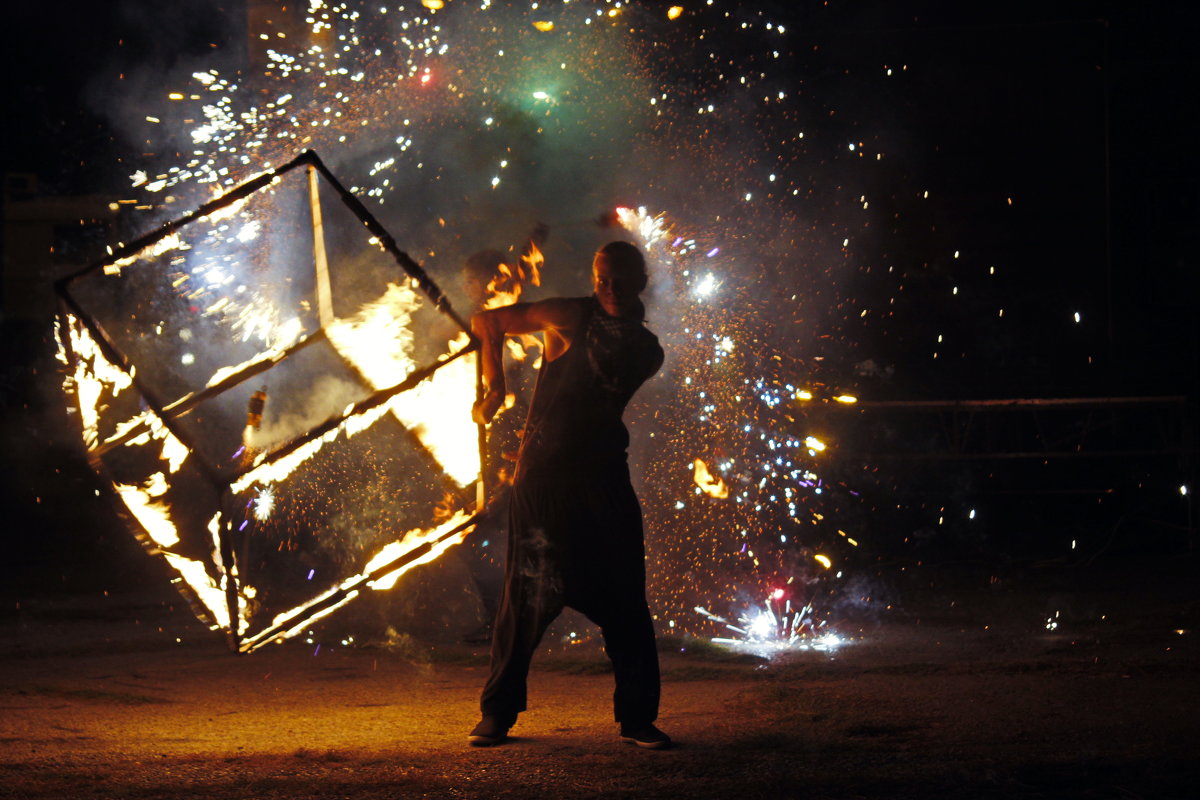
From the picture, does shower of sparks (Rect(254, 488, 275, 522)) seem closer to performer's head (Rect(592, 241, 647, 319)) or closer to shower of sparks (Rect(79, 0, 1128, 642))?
shower of sparks (Rect(79, 0, 1128, 642))

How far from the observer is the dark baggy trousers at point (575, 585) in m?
3.90

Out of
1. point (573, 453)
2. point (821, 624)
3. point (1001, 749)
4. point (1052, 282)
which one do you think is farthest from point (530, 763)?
point (1052, 282)

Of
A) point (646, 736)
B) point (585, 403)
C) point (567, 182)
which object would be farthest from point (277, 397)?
point (646, 736)

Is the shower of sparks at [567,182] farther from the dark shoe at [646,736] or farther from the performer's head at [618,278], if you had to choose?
the dark shoe at [646,736]

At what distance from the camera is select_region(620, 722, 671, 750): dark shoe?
12.6 ft

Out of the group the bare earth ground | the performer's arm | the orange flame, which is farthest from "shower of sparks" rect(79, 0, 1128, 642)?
the performer's arm

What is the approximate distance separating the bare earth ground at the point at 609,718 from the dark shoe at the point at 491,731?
5 cm

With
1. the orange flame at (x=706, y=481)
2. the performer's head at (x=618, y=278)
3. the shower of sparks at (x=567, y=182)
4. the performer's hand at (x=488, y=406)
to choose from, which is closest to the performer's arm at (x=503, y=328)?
the performer's hand at (x=488, y=406)

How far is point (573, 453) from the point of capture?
3982 mm

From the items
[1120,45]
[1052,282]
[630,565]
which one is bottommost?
[630,565]

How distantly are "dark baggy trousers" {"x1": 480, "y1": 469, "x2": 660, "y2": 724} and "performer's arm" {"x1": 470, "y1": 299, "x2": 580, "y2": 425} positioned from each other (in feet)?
1.05

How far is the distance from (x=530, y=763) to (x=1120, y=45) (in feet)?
35.5

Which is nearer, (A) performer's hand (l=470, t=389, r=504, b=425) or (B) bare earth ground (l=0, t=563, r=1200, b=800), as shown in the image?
(B) bare earth ground (l=0, t=563, r=1200, b=800)

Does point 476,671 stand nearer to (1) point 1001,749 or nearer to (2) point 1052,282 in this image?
(1) point 1001,749
